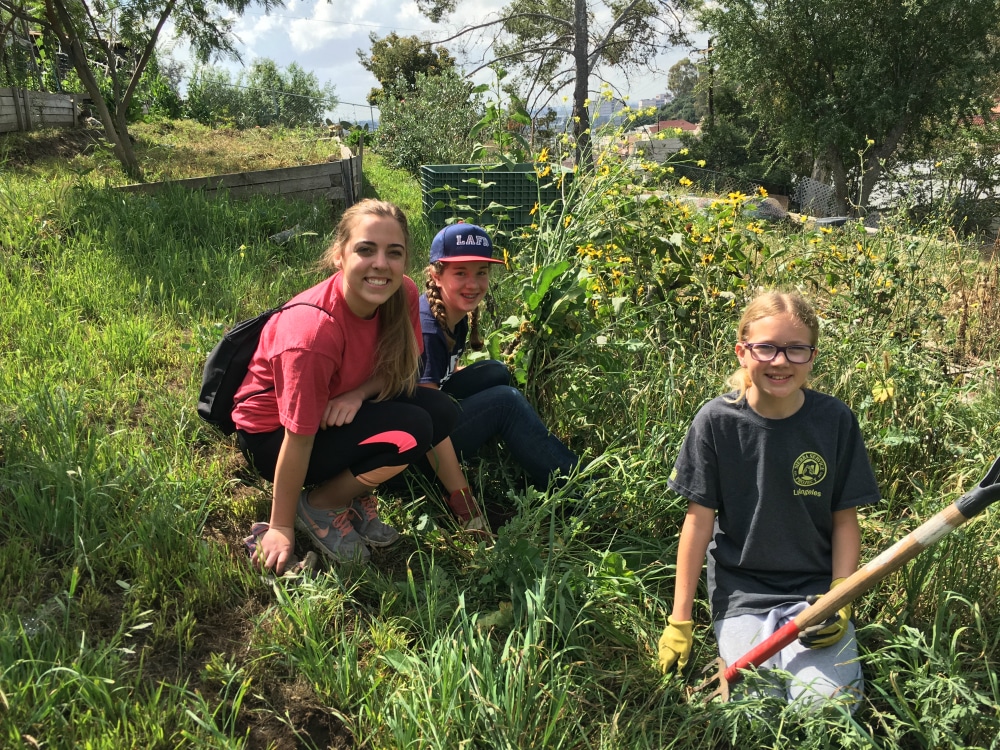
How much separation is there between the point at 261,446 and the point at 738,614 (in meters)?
1.48

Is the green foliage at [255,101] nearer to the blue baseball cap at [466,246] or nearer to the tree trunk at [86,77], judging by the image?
the tree trunk at [86,77]

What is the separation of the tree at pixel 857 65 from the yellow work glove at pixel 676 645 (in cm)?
1757

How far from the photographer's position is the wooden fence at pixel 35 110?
327 inches

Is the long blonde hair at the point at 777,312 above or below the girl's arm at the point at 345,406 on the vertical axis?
above

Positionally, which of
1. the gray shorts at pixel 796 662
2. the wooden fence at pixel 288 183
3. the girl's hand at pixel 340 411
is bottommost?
the gray shorts at pixel 796 662

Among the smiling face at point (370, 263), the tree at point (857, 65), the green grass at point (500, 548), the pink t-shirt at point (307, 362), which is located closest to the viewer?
the green grass at point (500, 548)

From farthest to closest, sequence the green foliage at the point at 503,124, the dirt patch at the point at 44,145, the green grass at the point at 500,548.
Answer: the dirt patch at the point at 44,145
the green foliage at the point at 503,124
the green grass at the point at 500,548

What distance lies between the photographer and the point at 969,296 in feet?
11.8

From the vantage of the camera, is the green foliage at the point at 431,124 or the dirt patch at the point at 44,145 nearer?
the dirt patch at the point at 44,145

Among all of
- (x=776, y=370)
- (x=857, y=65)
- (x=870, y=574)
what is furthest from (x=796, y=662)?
(x=857, y=65)

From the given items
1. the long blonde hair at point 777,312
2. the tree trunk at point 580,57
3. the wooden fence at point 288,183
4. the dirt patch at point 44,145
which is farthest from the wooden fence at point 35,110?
the long blonde hair at point 777,312

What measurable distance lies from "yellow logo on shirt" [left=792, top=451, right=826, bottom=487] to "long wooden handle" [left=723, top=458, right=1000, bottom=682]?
30 centimetres

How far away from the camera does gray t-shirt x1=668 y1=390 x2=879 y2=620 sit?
1.75m

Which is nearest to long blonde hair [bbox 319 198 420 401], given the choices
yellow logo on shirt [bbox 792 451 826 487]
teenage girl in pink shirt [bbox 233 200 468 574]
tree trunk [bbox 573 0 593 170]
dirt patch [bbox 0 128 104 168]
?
teenage girl in pink shirt [bbox 233 200 468 574]
